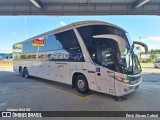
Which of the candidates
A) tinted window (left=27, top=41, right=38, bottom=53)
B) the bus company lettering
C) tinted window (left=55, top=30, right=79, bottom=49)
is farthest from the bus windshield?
tinted window (left=27, top=41, right=38, bottom=53)

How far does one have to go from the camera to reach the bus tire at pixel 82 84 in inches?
295

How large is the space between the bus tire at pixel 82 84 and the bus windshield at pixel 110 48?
1245 millimetres

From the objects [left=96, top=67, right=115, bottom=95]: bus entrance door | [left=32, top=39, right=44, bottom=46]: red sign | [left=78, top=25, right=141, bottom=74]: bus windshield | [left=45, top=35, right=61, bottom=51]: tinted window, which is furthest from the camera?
[left=32, top=39, right=44, bottom=46]: red sign

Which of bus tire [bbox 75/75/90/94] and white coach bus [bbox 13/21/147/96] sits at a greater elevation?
white coach bus [bbox 13/21/147/96]

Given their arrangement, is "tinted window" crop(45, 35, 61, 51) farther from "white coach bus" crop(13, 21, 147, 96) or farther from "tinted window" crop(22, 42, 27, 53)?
"tinted window" crop(22, 42, 27, 53)

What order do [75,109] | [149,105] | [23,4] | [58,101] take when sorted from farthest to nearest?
[23,4]
[58,101]
[149,105]
[75,109]

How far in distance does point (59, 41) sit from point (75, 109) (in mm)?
4539

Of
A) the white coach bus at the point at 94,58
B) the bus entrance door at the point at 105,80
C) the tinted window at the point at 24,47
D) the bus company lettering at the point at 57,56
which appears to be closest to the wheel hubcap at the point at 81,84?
the white coach bus at the point at 94,58

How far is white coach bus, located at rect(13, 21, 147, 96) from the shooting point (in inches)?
241

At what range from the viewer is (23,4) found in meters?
10.5

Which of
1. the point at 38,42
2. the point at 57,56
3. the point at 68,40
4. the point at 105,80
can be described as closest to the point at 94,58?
the point at 105,80

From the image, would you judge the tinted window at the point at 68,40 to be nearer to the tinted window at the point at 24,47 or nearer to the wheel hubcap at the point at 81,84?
the wheel hubcap at the point at 81,84

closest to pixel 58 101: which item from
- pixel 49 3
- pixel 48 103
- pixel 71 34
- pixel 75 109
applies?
pixel 48 103

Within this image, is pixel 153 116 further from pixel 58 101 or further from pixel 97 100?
pixel 58 101
